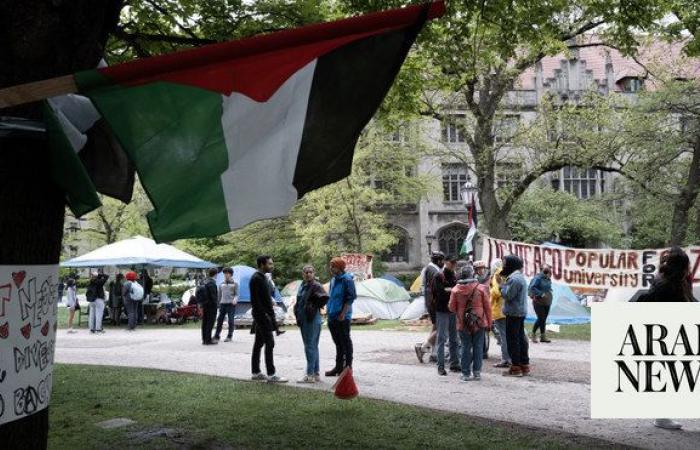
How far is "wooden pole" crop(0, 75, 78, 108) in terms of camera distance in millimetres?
3031

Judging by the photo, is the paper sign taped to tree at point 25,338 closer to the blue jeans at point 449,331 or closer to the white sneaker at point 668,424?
the white sneaker at point 668,424

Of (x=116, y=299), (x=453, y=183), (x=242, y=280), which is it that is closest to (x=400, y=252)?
(x=453, y=183)

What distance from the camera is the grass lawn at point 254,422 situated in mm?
6254

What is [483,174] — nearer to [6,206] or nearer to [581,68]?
[6,206]

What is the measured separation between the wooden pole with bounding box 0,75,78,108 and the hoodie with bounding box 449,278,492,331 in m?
7.87

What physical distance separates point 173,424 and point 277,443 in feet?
4.75

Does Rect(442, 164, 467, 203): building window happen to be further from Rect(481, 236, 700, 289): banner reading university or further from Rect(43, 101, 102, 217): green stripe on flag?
Rect(43, 101, 102, 217): green stripe on flag

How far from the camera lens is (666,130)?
82.0 ft

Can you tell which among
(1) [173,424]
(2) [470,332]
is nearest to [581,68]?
(2) [470,332]

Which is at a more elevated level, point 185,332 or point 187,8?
point 187,8

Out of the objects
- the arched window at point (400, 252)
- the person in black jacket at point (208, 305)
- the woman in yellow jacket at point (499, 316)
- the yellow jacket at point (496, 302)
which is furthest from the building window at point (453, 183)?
the yellow jacket at point (496, 302)

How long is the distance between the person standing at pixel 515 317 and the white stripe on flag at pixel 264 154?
791 centimetres

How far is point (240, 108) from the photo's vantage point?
328 cm

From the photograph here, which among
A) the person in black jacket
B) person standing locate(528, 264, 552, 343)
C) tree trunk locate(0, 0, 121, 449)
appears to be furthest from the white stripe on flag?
the person in black jacket
